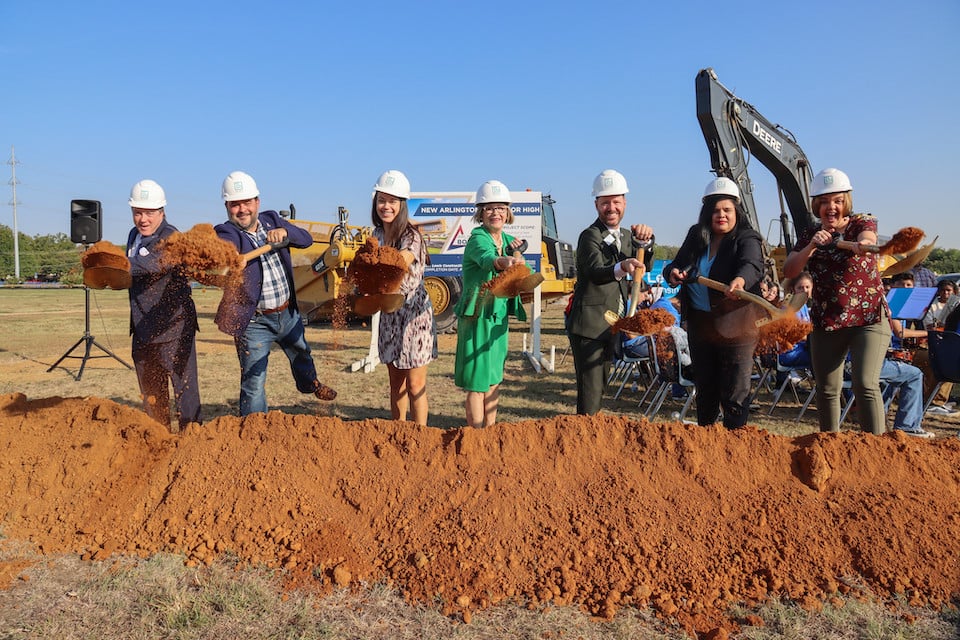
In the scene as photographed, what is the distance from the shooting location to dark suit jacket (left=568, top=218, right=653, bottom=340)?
141 inches

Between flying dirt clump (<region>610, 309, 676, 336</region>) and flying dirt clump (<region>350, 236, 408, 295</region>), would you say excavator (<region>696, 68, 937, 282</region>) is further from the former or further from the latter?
flying dirt clump (<region>350, 236, 408, 295</region>)

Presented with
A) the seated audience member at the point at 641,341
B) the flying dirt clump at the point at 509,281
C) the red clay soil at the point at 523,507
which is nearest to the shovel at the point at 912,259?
the red clay soil at the point at 523,507

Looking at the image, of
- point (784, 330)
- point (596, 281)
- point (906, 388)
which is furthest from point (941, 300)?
point (596, 281)

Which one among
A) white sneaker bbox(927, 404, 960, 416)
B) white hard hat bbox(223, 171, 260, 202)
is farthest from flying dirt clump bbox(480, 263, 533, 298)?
white sneaker bbox(927, 404, 960, 416)

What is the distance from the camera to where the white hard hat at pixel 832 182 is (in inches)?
136

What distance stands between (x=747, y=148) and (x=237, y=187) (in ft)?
30.2

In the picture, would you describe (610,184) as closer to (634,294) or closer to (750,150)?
(634,294)

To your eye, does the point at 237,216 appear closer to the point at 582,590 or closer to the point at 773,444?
the point at 582,590

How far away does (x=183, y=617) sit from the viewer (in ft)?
7.18

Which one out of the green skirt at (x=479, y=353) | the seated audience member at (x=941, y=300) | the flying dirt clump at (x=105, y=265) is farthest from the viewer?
the seated audience member at (x=941, y=300)

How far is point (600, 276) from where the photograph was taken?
3.54 metres

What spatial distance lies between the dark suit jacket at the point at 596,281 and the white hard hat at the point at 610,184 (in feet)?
0.62

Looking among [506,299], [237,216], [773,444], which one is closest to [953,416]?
[773,444]

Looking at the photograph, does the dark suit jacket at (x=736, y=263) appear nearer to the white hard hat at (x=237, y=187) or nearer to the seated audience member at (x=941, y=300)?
the white hard hat at (x=237, y=187)
